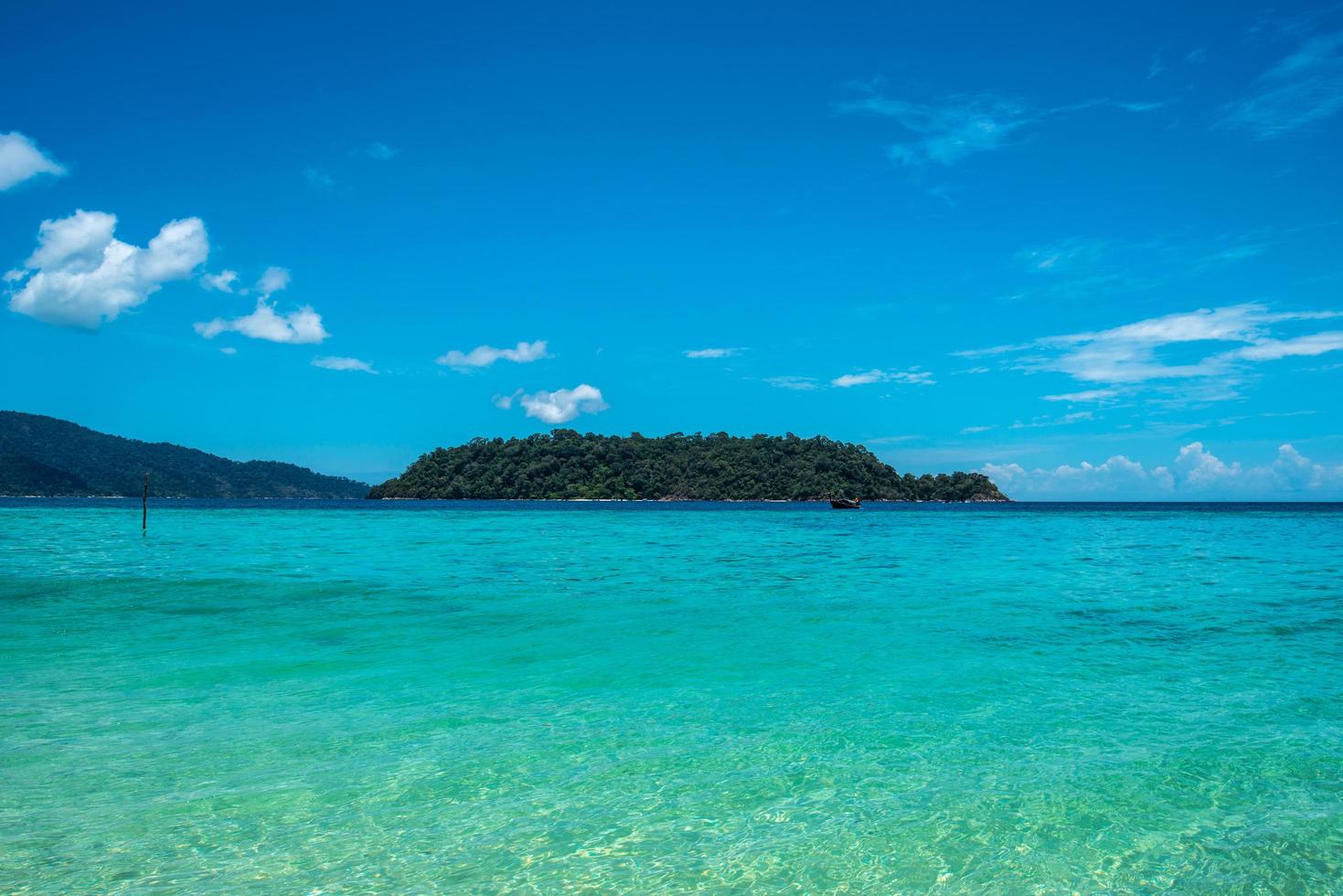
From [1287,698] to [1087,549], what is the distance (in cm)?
3324

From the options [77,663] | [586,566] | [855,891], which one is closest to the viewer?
[855,891]

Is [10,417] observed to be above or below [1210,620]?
above

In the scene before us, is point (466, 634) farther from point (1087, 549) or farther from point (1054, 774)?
point (1087, 549)

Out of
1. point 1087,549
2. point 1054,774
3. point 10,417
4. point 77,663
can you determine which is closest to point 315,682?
point 77,663

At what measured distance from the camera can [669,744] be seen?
8.30 metres

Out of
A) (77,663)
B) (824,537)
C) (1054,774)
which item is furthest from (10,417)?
(1054,774)

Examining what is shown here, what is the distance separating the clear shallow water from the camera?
5602 mm

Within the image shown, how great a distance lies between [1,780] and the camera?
6.91 meters

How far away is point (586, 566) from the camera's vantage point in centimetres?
2964

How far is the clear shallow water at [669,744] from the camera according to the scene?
560 centimetres

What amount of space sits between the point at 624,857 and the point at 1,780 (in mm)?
5624

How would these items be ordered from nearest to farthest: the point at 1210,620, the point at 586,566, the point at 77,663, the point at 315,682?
the point at 315,682 → the point at 77,663 → the point at 1210,620 → the point at 586,566

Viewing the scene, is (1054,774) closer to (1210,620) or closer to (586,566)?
(1210,620)

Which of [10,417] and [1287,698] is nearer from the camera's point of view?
[1287,698]
